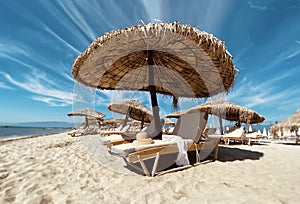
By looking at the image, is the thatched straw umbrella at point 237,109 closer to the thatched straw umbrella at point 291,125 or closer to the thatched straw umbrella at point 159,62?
the thatched straw umbrella at point 291,125

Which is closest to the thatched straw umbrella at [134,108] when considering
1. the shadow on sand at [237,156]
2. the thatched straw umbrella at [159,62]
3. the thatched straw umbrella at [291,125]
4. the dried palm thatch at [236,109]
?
the dried palm thatch at [236,109]

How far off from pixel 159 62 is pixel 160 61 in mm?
54

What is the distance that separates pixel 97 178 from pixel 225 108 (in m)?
7.74

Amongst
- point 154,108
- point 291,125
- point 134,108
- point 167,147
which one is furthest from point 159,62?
point 291,125

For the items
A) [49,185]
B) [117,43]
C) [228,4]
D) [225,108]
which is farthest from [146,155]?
[225,108]

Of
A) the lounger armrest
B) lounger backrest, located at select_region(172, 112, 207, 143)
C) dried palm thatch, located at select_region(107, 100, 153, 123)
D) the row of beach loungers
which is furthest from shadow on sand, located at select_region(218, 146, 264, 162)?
dried palm thatch, located at select_region(107, 100, 153, 123)

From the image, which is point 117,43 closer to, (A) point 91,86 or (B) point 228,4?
(A) point 91,86

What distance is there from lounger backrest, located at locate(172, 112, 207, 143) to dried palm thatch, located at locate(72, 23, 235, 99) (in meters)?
1.08

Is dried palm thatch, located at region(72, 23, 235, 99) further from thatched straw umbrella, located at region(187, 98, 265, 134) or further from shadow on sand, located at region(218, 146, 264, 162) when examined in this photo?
thatched straw umbrella, located at region(187, 98, 265, 134)

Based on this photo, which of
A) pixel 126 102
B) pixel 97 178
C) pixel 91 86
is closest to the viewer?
pixel 97 178

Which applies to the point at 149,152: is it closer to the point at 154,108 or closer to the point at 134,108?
the point at 154,108

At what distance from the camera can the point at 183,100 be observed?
5.39 m

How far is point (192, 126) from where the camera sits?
136 inches

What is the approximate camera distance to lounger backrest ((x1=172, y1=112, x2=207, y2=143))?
3.19 metres
